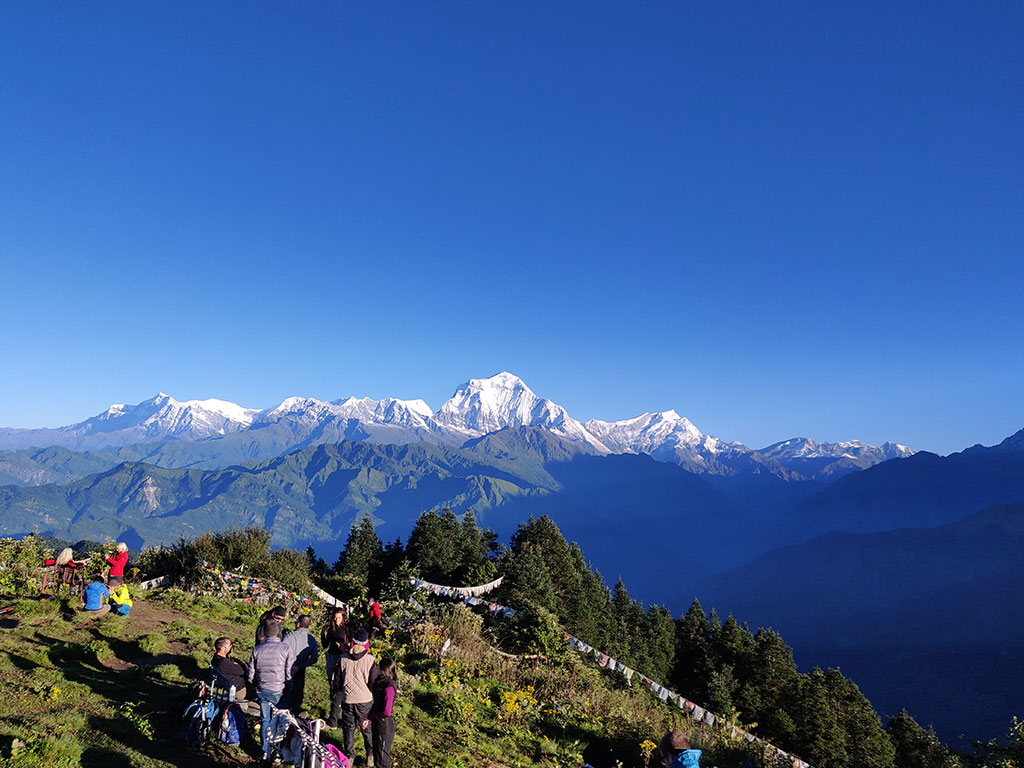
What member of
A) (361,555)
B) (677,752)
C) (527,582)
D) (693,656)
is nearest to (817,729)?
(693,656)

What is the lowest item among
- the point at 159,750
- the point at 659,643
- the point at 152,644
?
the point at 659,643

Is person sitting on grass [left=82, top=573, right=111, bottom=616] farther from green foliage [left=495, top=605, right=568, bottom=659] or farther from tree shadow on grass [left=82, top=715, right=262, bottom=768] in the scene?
green foliage [left=495, top=605, right=568, bottom=659]

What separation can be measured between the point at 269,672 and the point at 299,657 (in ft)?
1.62

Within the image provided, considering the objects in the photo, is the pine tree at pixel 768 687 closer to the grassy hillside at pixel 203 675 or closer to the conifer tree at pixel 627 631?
the conifer tree at pixel 627 631

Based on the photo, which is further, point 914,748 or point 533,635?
point 914,748

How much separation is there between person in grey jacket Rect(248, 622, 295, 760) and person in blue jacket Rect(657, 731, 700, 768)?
5.81 m

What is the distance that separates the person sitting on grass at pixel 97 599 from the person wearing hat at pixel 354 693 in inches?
410

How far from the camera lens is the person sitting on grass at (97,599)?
13719 millimetres

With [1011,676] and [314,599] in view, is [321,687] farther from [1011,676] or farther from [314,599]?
[1011,676]

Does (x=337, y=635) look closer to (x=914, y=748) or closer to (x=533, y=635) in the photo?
(x=533, y=635)

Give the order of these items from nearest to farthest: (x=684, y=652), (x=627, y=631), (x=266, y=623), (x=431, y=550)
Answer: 1. (x=266, y=623)
2. (x=431, y=550)
3. (x=627, y=631)
4. (x=684, y=652)

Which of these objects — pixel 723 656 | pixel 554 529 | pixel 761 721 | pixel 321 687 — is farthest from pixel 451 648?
pixel 723 656

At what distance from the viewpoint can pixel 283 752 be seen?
7.08m

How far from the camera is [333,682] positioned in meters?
7.80
